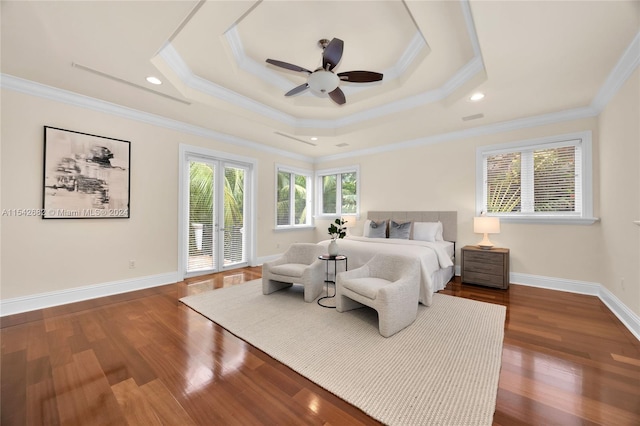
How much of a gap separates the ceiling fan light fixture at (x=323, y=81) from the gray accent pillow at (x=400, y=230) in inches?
120

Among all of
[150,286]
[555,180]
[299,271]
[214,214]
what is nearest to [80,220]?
[150,286]

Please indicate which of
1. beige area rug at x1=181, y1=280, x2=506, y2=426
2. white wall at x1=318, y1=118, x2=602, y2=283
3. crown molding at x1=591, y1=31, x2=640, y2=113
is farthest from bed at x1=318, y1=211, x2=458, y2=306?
crown molding at x1=591, y1=31, x2=640, y2=113

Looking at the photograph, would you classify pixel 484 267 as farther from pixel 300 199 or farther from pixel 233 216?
pixel 233 216

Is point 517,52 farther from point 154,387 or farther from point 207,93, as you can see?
point 154,387

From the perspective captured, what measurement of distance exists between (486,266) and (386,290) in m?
Result: 2.66

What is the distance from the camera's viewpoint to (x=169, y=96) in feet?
11.6

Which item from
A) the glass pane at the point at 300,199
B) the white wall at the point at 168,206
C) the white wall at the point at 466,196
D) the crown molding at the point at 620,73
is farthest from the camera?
the glass pane at the point at 300,199

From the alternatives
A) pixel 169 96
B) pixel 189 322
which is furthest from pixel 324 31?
pixel 189 322

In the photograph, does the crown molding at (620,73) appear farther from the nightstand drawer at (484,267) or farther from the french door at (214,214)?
the french door at (214,214)

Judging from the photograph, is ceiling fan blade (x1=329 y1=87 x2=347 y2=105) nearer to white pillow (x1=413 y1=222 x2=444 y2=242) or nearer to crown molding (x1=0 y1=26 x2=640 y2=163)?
crown molding (x1=0 y1=26 x2=640 y2=163)

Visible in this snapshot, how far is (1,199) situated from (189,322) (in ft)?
8.72

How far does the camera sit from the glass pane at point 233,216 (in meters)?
5.33

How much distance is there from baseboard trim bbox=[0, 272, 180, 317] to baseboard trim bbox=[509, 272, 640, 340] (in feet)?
19.4

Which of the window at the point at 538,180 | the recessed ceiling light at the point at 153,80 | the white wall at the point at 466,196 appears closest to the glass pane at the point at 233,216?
the recessed ceiling light at the point at 153,80
